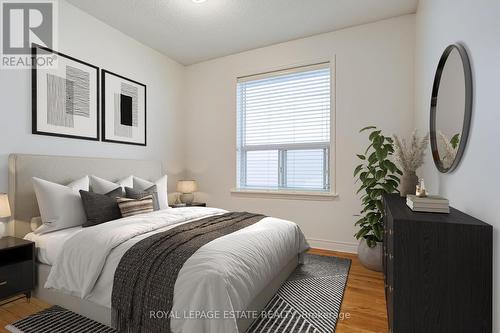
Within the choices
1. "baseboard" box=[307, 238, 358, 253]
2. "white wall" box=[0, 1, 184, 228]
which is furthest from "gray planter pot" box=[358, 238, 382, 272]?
"white wall" box=[0, 1, 184, 228]

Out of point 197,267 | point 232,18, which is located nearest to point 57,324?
point 197,267

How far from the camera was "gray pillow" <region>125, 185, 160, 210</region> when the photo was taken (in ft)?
A: 9.23

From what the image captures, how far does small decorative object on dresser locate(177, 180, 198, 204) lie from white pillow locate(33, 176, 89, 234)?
1791 millimetres

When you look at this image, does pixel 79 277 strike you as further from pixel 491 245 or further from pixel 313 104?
pixel 313 104

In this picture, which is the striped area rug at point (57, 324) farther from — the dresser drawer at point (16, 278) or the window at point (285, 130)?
the window at point (285, 130)

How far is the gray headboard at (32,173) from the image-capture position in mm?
2363

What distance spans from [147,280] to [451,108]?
2.14 metres

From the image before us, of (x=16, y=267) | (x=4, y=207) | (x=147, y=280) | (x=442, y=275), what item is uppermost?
(x=4, y=207)

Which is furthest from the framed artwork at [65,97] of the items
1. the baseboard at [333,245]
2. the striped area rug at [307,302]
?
the baseboard at [333,245]

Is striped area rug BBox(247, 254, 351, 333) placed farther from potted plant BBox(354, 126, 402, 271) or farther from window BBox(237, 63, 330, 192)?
window BBox(237, 63, 330, 192)

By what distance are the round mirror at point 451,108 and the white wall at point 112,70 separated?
3.49 m

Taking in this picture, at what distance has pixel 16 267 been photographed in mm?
2027

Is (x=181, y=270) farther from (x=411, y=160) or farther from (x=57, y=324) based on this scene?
(x=411, y=160)

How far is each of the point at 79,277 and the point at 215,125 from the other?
119 inches
